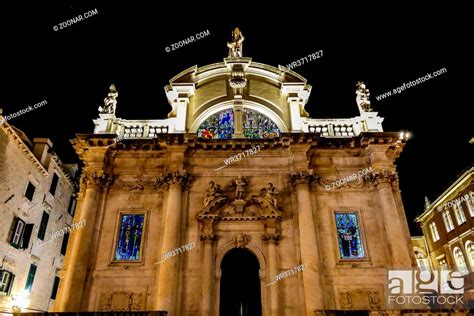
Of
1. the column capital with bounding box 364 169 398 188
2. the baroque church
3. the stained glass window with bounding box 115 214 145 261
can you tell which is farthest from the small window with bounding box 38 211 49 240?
the column capital with bounding box 364 169 398 188

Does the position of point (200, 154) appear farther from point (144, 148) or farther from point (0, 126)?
point (0, 126)

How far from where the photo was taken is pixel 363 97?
765 inches

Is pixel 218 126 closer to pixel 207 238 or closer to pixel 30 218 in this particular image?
pixel 207 238

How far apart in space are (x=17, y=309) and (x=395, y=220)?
20.6m

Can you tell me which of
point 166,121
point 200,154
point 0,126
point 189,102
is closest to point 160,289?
point 200,154

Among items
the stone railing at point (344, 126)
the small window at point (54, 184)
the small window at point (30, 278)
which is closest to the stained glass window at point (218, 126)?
the stone railing at point (344, 126)

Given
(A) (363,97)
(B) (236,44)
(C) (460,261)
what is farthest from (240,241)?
(C) (460,261)

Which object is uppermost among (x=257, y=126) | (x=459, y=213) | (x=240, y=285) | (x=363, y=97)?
(x=363, y=97)

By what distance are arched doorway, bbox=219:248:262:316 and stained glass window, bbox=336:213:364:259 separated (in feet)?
13.4

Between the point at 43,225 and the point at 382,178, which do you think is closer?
the point at 382,178

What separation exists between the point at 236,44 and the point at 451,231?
84.1 ft

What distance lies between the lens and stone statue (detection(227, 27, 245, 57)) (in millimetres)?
21062

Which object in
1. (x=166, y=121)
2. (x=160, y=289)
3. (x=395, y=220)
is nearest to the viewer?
(x=160, y=289)

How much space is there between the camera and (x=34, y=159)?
A: 20953 mm
